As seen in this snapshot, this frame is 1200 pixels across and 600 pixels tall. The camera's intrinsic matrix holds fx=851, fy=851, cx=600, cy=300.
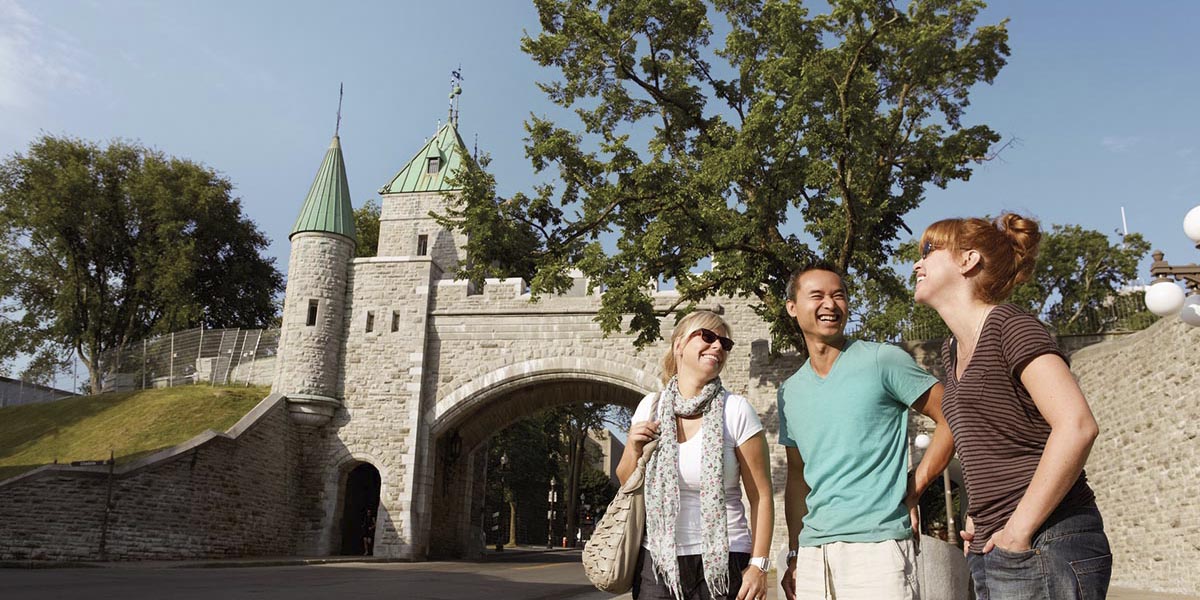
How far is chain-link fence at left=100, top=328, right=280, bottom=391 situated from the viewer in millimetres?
25641

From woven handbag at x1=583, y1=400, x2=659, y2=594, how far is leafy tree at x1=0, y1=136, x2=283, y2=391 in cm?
3210

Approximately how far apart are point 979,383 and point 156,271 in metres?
34.7

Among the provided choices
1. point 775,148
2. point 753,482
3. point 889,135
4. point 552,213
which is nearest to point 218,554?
point 552,213

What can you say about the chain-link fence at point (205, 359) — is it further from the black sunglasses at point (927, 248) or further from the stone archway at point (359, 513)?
the black sunglasses at point (927, 248)

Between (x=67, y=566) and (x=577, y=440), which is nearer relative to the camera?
(x=67, y=566)

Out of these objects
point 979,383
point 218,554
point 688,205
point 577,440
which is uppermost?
point 688,205

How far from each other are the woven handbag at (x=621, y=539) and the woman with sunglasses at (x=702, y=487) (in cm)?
3

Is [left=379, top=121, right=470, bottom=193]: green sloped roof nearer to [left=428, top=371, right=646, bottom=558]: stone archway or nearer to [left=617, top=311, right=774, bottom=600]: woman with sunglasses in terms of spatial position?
[left=428, top=371, right=646, bottom=558]: stone archway

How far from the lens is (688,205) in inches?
591

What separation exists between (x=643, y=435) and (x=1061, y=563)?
56.7 inches

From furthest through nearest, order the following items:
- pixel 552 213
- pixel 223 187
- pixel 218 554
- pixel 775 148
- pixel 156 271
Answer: pixel 223 187, pixel 156 271, pixel 218 554, pixel 552 213, pixel 775 148

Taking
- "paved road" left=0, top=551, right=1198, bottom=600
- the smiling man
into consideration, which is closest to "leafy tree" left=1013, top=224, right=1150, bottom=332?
"paved road" left=0, top=551, right=1198, bottom=600

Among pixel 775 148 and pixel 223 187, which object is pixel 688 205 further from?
pixel 223 187

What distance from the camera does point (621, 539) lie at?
3.01 meters
